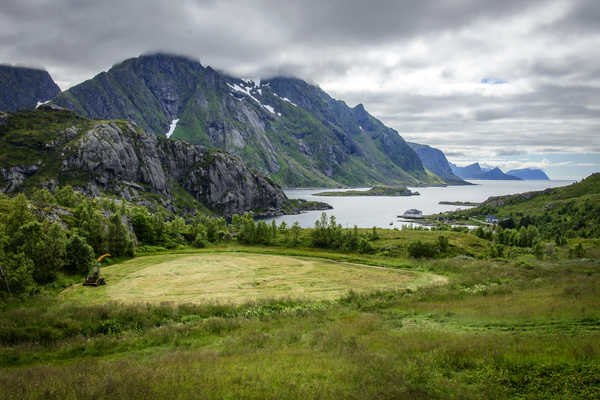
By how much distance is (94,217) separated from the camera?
51.5 metres

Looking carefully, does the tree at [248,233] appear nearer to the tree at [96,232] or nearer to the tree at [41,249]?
the tree at [96,232]

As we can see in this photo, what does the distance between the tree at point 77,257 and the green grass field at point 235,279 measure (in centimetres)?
250

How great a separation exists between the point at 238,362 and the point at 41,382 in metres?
7.43

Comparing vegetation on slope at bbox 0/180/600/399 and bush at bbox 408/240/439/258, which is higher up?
vegetation on slope at bbox 0/180/600/399

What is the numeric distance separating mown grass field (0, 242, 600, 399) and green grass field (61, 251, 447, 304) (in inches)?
20.1

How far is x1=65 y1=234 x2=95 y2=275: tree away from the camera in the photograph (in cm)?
3922

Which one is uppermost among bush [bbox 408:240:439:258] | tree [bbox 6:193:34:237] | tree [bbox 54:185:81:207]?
tree [bbox 54:185:81:207]

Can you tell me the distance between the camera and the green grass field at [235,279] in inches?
1309

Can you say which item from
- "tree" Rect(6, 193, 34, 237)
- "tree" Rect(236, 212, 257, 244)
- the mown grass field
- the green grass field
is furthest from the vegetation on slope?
"tree" Rect(236, 212, 257, 244)

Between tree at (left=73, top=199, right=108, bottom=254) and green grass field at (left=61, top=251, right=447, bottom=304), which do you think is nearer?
green grass field at (left=61, top=251, right=447, bottom=304)

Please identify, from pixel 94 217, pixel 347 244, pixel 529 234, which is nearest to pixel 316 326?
pixel 94 217

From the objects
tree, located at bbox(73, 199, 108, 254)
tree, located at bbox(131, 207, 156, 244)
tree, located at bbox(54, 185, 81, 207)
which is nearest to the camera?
tree, located at bbox(73, 199, 108, 254)

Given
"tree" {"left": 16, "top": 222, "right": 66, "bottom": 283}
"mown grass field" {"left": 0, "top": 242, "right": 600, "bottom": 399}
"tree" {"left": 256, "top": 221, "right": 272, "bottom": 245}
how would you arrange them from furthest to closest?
"tree" {"left": 256, "top": 221, "right": 272, "bottom": 245}, "tree" {"left": 16, "top": 222, "right": 66, "bottom": 283}, "mown grass field" {"left": 0, "top": 242, "right": 600, "bottom": 399}

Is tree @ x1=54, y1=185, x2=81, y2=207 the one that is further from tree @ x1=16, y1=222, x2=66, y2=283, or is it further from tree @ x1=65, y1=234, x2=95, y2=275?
tree @ x1=16, y1=222, x2=66, y2=283
